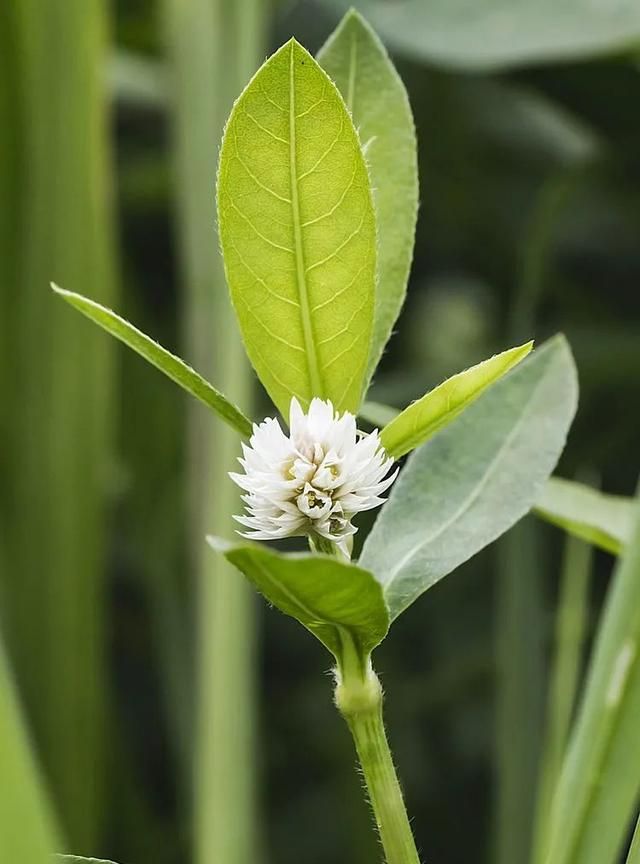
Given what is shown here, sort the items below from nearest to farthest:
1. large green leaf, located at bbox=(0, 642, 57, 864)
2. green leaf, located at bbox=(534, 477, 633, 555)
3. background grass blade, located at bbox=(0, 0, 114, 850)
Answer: large green leaf, located at bbox=(0, 642, 57, 864) < green leaf, located at bbox=(534, 477, 633, 555) < background grass blade, located at bbox=(0, 0, 114, 850)

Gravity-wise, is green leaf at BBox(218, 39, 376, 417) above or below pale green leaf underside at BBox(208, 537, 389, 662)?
above

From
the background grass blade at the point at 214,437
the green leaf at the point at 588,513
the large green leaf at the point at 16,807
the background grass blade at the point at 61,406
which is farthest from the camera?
the background grass blade at the point at 61,406

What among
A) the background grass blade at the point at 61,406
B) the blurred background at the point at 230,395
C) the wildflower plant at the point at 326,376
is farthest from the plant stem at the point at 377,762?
the background grass blade at the point at 61,406

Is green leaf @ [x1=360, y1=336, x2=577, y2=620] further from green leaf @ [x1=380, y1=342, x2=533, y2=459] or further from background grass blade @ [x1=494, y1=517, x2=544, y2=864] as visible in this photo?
background grass blade @ [x1=494, y1=517, x2=544, y2=864]

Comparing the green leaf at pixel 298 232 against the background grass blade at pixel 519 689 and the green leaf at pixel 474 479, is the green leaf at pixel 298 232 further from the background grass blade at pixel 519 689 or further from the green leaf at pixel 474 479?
the background grass blade at pixel 519 689

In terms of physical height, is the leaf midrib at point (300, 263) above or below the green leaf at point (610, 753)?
above

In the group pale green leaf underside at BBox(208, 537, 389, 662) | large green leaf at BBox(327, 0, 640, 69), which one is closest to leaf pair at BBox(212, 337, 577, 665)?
pale green leaf underside at BBox(208, 537, 389, 662)

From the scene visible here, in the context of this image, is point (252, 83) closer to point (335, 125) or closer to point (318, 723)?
point (335, 125)
